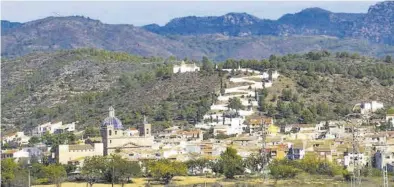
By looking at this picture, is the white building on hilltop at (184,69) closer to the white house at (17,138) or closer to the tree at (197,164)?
the white house at (17,138)

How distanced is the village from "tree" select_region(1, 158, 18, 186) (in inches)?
187

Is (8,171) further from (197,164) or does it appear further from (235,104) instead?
(235,104)

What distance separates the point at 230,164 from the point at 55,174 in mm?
9963

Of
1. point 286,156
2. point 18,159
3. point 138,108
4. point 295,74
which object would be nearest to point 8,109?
point 138,108

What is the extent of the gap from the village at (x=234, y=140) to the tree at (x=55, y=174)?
4.14 metres

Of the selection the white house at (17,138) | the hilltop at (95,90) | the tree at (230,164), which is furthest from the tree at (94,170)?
the hilltop at (95,90)

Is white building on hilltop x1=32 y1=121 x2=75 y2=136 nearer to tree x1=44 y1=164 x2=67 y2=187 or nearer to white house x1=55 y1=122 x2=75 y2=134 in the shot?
white house x1=55 y1=122 x2=75 y2=134

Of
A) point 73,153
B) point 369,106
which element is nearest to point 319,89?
point 369,106

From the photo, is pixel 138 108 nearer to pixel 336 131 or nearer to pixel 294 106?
pixel 294 106

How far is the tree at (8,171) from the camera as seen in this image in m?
49.0

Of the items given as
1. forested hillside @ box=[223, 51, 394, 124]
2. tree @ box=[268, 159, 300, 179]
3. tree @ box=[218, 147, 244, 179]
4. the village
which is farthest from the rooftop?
forested hillside @ box=[223, 51, 394, 124]

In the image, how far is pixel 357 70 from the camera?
9612cm

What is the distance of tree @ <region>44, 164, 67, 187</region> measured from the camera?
5084 centimetres

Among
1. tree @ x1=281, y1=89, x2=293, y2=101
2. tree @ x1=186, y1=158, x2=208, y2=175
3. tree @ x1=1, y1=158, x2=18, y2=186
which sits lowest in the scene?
tree @ x1=186, y1=158, x2=208, y2=175
